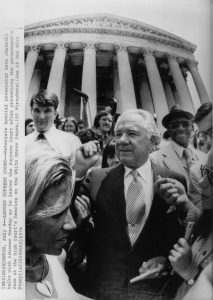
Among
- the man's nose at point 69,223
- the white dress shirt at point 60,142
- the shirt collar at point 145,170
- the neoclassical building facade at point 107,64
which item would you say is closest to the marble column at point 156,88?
the neoclassical building facade at point 107,64

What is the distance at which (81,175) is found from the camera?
3.47 ft

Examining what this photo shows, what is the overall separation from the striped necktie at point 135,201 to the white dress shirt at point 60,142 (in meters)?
0.18

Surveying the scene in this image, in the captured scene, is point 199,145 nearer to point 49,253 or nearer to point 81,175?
point 81,175

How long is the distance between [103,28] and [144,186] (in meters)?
0.47

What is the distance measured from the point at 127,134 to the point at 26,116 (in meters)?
0.29

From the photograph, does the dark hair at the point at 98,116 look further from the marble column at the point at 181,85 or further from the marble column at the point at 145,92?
the marble column at the point at 181,85

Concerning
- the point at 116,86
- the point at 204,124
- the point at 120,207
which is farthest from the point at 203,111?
the point at 120,207

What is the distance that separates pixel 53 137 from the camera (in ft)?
3.50

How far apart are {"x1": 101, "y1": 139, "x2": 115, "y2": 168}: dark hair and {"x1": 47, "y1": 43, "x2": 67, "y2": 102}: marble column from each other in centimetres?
20

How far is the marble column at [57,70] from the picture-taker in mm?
1071

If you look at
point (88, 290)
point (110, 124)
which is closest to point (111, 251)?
point (88, 290)

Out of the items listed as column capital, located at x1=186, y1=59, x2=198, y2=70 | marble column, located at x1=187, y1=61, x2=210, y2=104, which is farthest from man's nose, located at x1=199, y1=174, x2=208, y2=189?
column capital, located at x1=186, y1=59, x2=198, y2=70

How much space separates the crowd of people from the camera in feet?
3.40

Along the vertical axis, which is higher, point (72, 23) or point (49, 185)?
point (72, 23)
